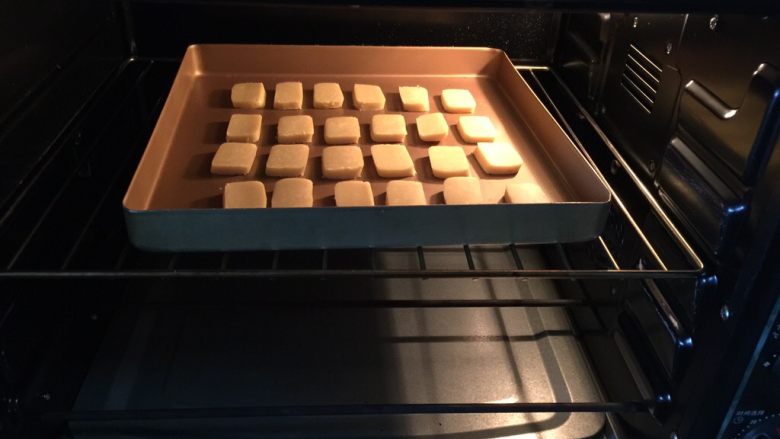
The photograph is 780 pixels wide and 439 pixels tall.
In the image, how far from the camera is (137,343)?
3.47 ft

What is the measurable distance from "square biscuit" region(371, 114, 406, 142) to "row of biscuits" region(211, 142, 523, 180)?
35mm

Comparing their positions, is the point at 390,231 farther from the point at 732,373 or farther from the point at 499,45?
the point at 499,45

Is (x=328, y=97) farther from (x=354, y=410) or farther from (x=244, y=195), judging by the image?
(x=354, y=410)

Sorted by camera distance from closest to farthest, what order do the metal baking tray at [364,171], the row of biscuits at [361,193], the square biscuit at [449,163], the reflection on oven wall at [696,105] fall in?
the reflection on oven wall at [696,105] < the metal baking tray at [364,171] < the row of biscuits at [361,193] < the square biscuit at [449,163]

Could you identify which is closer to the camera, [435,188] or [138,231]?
[138,231]

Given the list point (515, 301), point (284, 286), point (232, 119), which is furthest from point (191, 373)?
point (515, 301)

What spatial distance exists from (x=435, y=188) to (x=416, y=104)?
223mm

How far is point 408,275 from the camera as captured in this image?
739mm

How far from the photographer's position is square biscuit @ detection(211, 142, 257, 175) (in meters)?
0.97

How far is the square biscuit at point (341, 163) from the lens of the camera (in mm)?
982

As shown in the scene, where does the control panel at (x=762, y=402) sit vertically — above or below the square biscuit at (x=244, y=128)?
below

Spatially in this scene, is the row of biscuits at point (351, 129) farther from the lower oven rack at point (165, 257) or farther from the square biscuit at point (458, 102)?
the lower oven rack at point (165, 257)

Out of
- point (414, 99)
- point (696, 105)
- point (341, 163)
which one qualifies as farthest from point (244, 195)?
point (696, 105)

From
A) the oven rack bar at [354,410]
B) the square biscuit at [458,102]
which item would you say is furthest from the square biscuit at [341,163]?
the oven rack bar at [354,410]
